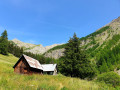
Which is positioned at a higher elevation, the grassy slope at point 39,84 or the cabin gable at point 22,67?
the cabin gable at point 22,67

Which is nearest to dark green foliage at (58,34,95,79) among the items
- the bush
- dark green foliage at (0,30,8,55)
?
the bush

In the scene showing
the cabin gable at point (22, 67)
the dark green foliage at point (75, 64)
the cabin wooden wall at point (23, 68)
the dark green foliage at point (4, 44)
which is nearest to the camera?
the dark green foliage at point (75, 64)

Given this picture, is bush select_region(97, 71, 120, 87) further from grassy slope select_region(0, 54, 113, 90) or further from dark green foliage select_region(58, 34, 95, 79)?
grassy slope select_region(0, 54, 113, 90)

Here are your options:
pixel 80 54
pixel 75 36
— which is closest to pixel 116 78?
pixel 80 54

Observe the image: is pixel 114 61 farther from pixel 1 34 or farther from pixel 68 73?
pixel 1 34

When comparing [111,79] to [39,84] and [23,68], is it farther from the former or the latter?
[23,68]

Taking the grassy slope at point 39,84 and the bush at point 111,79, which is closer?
the grassy slope at point 39,84

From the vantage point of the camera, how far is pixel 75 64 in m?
29.3

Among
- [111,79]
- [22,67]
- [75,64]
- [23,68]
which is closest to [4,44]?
[22,67]

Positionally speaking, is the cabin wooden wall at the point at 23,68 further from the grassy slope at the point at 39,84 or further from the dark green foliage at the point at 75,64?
the grassy slope at the point at 39,84

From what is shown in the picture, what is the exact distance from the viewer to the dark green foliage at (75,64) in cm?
2894

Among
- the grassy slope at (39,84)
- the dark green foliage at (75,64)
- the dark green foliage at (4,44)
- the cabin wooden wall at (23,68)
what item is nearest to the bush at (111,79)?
the dark green foliage at (75,64)

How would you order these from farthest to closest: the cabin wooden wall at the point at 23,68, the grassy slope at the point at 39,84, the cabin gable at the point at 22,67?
the cabin gable at the point at 22,67 → the cabin wooden wall at the point at 23,68 → the grassy slope at the point at 39,84

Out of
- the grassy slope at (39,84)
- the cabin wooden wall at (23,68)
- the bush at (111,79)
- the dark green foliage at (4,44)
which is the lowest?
the bush at (111,79)
